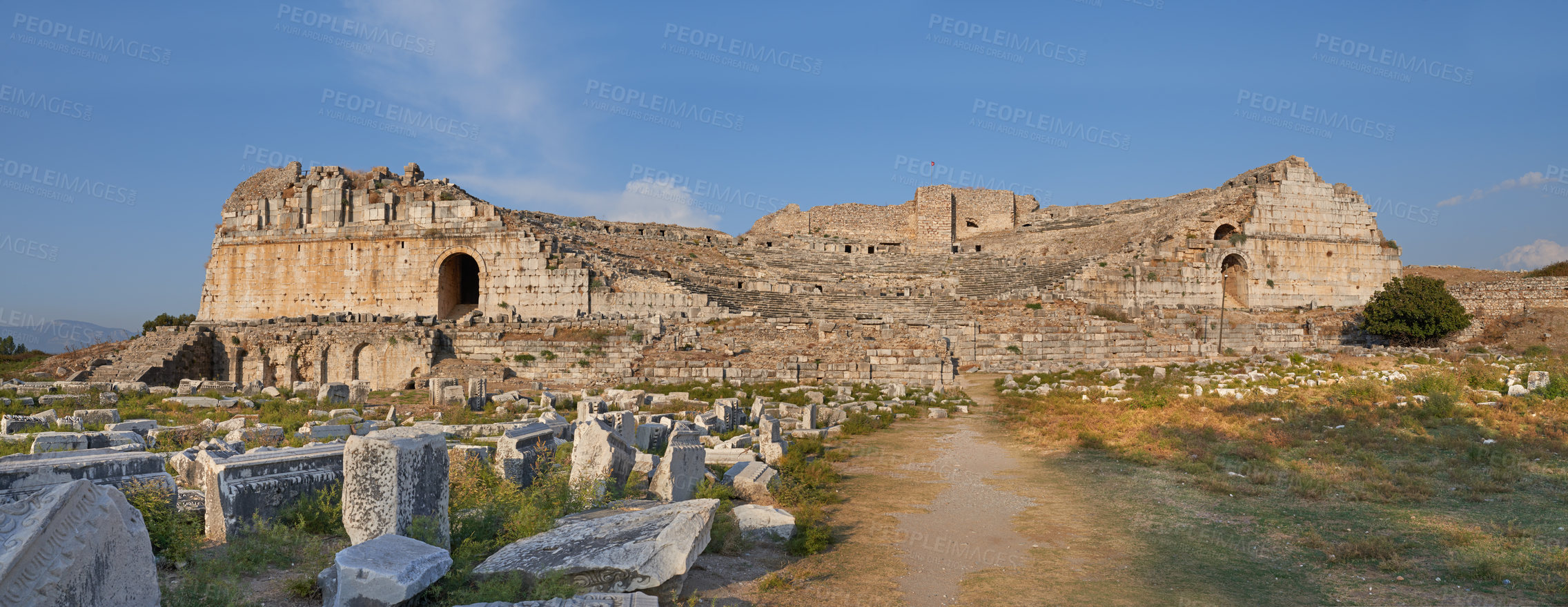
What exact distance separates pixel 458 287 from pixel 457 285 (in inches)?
3.5

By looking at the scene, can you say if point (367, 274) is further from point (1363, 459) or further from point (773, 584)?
point (1363, 459)

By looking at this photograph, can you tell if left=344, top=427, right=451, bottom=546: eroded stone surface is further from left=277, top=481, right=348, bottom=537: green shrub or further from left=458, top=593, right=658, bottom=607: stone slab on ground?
left=458, top=593, right=658, bottom=607: stone slab on ground

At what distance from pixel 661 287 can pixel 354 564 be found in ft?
60.3

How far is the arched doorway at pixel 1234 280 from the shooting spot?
27125 mm

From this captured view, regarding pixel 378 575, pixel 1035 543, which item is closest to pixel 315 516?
pixel 378 575

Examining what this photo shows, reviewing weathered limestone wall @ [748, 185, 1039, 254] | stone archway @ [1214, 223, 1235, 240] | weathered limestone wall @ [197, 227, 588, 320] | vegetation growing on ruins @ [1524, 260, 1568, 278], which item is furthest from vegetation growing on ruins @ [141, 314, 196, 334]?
vegetation growing on ruins @ [1524, 260, 1568, 278]

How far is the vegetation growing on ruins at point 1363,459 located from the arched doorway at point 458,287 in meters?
17.8

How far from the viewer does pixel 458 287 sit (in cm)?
2605

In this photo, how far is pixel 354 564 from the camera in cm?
362

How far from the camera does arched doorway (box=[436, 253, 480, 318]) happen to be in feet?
80.8

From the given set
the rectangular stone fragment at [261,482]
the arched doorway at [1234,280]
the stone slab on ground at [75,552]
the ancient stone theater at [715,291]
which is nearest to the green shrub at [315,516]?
the rectangular stone fragment at [261,482]

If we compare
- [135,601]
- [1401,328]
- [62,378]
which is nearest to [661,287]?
[62,378]

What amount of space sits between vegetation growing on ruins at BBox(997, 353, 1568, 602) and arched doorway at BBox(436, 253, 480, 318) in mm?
17767

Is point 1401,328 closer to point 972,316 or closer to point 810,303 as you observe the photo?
point 972,316
